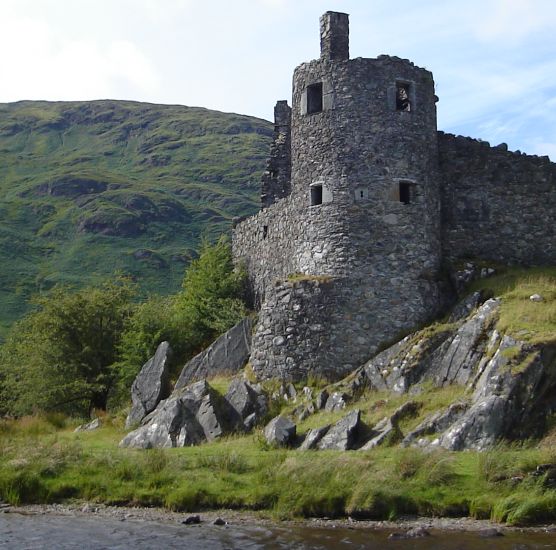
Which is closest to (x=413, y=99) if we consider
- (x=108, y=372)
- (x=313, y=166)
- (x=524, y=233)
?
(x=313, y=166)

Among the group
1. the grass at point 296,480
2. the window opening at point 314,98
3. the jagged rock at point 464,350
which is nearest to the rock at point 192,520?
the grass at point 296,480

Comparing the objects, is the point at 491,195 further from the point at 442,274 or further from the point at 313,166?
the point at 313,166

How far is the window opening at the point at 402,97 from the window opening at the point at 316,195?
445 cm

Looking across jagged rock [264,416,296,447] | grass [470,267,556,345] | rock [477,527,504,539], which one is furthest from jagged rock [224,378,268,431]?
rock [477,527,504,539]

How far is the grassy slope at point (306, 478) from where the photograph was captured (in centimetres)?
2047

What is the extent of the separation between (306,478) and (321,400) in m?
7.95

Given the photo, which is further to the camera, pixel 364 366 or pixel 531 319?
pixel 364 366

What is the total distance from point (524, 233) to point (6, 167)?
162248mm

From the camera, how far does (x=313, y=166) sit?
3316 centimetres

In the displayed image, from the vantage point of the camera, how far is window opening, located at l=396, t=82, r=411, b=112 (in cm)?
3347

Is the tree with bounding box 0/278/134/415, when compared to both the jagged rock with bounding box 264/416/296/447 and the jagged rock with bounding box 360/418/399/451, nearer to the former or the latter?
the jagged rock with bounding box 264/416/296/447

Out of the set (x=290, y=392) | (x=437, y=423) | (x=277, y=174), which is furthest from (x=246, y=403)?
(x=277, y=174)

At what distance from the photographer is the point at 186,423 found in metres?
28.5

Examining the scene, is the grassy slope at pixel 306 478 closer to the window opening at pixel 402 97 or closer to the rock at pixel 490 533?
the rock at pixel 490 533
